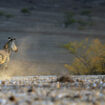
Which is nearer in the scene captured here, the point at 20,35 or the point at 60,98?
the point at 60,98

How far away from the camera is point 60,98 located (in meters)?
6.64

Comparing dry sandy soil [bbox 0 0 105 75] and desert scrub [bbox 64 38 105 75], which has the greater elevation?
dry sandy soil [bbox 0 0 105 75]

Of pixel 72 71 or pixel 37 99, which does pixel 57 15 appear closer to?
pixel 72 71

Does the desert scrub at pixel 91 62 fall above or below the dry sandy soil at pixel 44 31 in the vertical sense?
below

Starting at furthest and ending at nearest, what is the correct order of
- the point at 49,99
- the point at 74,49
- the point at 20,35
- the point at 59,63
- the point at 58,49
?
the point at 20,35 → the point at 58,49 → the point at 59,63 → the point at 74,49 → the point at 49,99

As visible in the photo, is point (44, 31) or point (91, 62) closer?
point (91, 62)

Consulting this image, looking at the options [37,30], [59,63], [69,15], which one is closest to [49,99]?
[59,63]

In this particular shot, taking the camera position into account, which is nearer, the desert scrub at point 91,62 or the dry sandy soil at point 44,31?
the desert scrub at point 91,62

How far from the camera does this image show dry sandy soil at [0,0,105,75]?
874 inches

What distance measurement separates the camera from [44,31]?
37594mm

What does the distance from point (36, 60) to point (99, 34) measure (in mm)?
15669

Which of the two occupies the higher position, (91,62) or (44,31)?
(44,31)

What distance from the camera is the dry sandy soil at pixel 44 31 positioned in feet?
72.8

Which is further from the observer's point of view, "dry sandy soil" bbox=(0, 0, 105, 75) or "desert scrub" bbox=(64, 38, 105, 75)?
"dry sandy soil" bbox=(0, 0, 105, 75)
